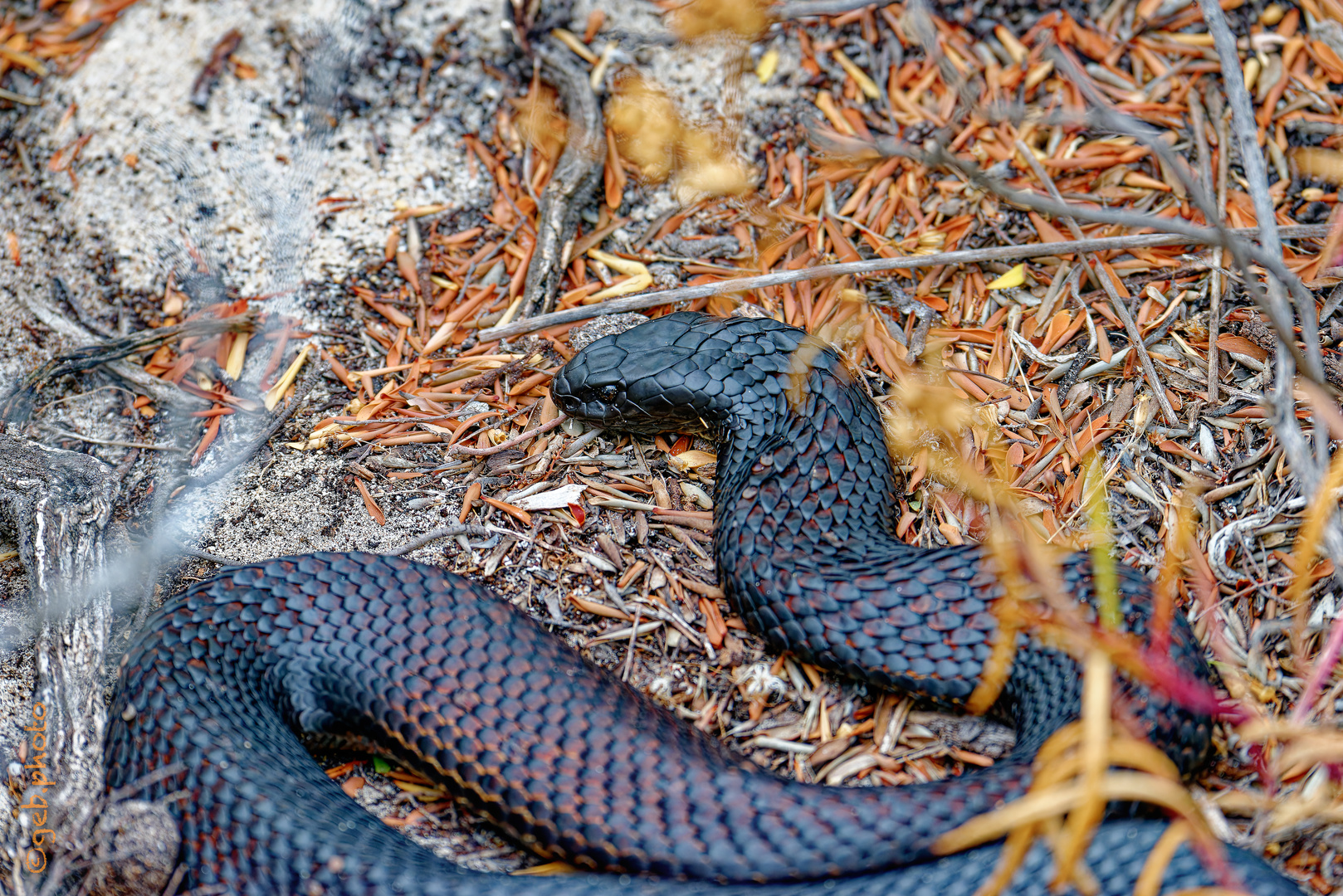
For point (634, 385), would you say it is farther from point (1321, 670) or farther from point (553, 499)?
point (1321, 670)

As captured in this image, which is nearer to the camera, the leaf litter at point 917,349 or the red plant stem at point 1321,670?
the red plant stem at point 1321,670

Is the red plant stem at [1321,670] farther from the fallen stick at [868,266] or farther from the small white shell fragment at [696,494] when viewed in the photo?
the small white shell fragment at [696,494]

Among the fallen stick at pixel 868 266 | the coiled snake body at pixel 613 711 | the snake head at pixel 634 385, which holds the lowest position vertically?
the coiled snake body at pixel 613 711

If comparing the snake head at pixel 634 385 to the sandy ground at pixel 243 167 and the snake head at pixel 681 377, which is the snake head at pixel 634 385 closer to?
the snake head at pixel 681 377

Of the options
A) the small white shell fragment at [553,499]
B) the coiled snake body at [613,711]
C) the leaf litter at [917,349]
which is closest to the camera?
the coiled snake body at [613,711]

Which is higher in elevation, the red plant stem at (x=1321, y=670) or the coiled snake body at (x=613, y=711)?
the red plant stem at (x=1321, y=670)

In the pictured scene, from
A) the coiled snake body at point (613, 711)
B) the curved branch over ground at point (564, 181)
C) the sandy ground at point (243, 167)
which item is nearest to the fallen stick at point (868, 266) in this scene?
the curved branch over ground at point (564, 181)

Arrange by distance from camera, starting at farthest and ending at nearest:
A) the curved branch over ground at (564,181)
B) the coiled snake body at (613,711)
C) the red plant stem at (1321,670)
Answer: the curved branch over ground at (564,181)
the coiled snake body at (613,711)
the red plant stem at (1321,670)

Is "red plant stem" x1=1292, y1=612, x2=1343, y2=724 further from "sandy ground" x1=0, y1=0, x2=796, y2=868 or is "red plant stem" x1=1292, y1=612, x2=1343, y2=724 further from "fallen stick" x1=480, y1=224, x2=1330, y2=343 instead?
"sandy ground" x1=0, y1=0, x2=796, y2=868
